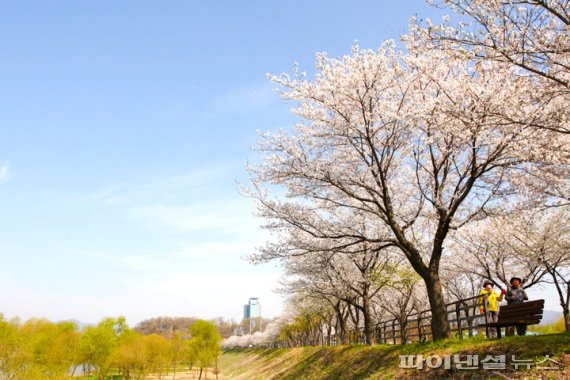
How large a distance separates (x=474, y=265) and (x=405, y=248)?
53.7 feet

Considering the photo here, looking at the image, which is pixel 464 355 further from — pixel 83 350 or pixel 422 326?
pixel 83 350

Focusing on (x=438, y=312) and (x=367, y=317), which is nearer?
(x=438, y=312)

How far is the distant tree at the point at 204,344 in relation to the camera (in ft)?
211

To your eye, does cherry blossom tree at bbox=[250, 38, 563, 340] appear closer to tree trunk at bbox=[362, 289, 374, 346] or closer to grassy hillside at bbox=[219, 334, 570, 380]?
grassy hillside at bbox=[219, 334, 570, 380]

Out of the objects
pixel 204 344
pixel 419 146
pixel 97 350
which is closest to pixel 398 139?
pixel 419 146

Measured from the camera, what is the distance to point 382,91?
509 inches

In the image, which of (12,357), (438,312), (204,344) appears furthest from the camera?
(204,344)

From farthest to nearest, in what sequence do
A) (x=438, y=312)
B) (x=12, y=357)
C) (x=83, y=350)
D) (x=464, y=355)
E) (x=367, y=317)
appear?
(x=83, y=350) → (x=12, y=357) → (x=367, y=317) → (x=438, y=312) → (x=464, y=355)

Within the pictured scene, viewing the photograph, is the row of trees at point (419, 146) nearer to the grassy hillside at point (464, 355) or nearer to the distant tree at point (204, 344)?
the grassy hillside at point (464, 355)

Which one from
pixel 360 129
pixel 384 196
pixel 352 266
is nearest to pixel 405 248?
pixel 384 196

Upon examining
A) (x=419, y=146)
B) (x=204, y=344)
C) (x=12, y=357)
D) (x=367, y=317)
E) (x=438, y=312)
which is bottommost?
(x=204, y=344)

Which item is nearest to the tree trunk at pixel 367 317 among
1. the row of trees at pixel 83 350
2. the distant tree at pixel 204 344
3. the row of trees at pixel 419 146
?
the row of trees at pixel 419 146

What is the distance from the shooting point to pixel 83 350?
50.1m

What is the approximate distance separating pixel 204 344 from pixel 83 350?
20.2 m
